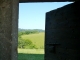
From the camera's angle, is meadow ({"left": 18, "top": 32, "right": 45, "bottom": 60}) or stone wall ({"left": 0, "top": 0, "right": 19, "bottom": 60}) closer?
stone wall ({"left": 0, "top": 0, "right": 19, "bottom": 60})

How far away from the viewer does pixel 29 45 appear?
7.91 meters

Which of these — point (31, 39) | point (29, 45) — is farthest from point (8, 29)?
point (29, 45)

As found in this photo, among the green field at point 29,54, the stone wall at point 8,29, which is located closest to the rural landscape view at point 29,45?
the green field at point 29,54

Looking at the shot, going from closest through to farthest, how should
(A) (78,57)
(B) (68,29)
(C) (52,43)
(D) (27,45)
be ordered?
(A) (78,57), (B) (68,29), (C) (52,43), (D) (27,45)

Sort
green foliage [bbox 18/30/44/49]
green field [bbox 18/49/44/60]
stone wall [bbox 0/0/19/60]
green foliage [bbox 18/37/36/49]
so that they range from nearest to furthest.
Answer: stone wall [bbox 0/0/19/60] → green foliage [bbox 18/30/44/49] → green field [bbox 18/49/44/60] → green foliage [bbox 18/37/36/49]

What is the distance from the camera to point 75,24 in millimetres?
2350

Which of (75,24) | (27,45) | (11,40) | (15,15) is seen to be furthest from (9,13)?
(27,45)

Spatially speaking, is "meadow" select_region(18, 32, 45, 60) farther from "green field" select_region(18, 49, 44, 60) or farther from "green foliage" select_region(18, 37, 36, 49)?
"green foliage" select_region(18, 37, 36, 49)

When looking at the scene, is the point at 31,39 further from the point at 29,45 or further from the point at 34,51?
the point at 29,45

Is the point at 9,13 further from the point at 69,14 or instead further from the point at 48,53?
the point at 48,53

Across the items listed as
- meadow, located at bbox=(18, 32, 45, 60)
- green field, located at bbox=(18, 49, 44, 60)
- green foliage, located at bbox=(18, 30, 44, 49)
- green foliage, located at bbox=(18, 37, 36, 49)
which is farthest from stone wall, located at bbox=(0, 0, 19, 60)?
green foliage, located at bbox=(18, 37, 36, 49)

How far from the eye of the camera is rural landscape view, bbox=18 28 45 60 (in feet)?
21.8

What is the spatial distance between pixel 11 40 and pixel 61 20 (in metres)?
0.97

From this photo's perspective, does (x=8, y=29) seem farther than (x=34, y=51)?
No
